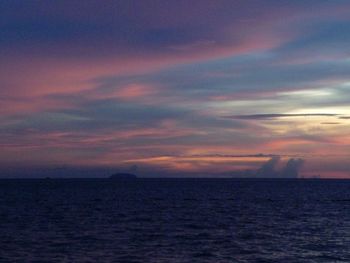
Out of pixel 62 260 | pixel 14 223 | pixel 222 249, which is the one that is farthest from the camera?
pixel 14 223

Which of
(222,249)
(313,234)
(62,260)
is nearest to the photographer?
(62,260)

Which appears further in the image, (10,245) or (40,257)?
(10,245)

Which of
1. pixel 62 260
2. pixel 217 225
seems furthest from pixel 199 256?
pixel 217 225

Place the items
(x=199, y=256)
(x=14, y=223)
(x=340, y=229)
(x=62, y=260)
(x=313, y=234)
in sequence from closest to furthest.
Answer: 1. (x=62, y=260)
2. (x=199, y=256)
3. (x=313, y=234)
4. (x=340, y=229)
5. (x=14, y=223)

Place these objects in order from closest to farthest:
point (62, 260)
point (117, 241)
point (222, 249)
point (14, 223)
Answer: point (62, 260) < point (222, 249) < point (117, 241) < point (14, 223)

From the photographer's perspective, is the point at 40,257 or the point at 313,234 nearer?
the point at 40,257

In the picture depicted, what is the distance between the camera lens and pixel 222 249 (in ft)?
142

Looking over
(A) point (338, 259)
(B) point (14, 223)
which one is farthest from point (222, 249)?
(B) point (14, 223)

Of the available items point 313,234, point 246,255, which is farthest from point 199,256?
point 313,234

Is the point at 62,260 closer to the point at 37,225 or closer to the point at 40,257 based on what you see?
the point at 40,257

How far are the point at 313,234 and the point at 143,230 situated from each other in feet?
57.4

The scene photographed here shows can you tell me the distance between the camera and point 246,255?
40.4m

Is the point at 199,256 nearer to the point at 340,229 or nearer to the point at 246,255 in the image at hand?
the point at 246,255

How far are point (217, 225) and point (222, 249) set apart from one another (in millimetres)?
20887
